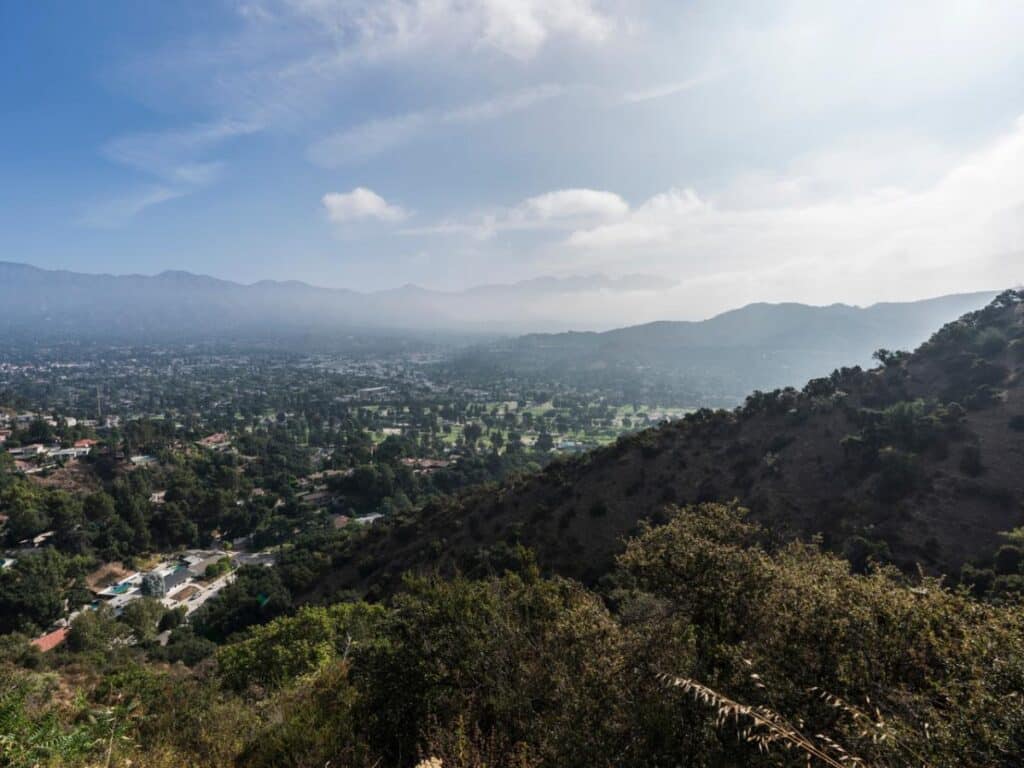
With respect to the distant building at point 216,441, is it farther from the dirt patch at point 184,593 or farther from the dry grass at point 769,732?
the dry grass at point 769,732

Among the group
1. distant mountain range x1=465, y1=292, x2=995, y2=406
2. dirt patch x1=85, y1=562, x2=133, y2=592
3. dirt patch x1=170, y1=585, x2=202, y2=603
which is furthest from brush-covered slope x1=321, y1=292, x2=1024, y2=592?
distant mountain range x1=465, y1=292, x2=995, y2=406

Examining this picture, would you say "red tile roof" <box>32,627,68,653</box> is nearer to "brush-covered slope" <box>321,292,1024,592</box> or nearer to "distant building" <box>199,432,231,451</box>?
"brush-covered slope" <box>321,292,1024,592</box>

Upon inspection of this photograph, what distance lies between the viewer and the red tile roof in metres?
20.7

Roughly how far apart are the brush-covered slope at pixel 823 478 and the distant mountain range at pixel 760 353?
97.0m

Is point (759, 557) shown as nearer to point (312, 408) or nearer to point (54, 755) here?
point (54, 755)

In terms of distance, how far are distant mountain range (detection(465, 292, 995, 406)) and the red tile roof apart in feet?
366

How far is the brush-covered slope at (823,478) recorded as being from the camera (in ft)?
51.2

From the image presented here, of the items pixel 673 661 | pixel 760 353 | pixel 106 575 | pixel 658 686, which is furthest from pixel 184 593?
pixel 760 353

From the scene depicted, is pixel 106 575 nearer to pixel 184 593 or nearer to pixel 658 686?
pixel 184 593

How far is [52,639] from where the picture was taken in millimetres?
21859

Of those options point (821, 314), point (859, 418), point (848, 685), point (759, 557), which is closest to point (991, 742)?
point (848, 685)

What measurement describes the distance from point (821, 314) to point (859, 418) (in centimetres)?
19984

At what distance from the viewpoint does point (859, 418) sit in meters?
21.8

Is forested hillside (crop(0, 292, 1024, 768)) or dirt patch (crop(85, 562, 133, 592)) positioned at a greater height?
forested hillside (crop(0, 292, 1024, 768))
